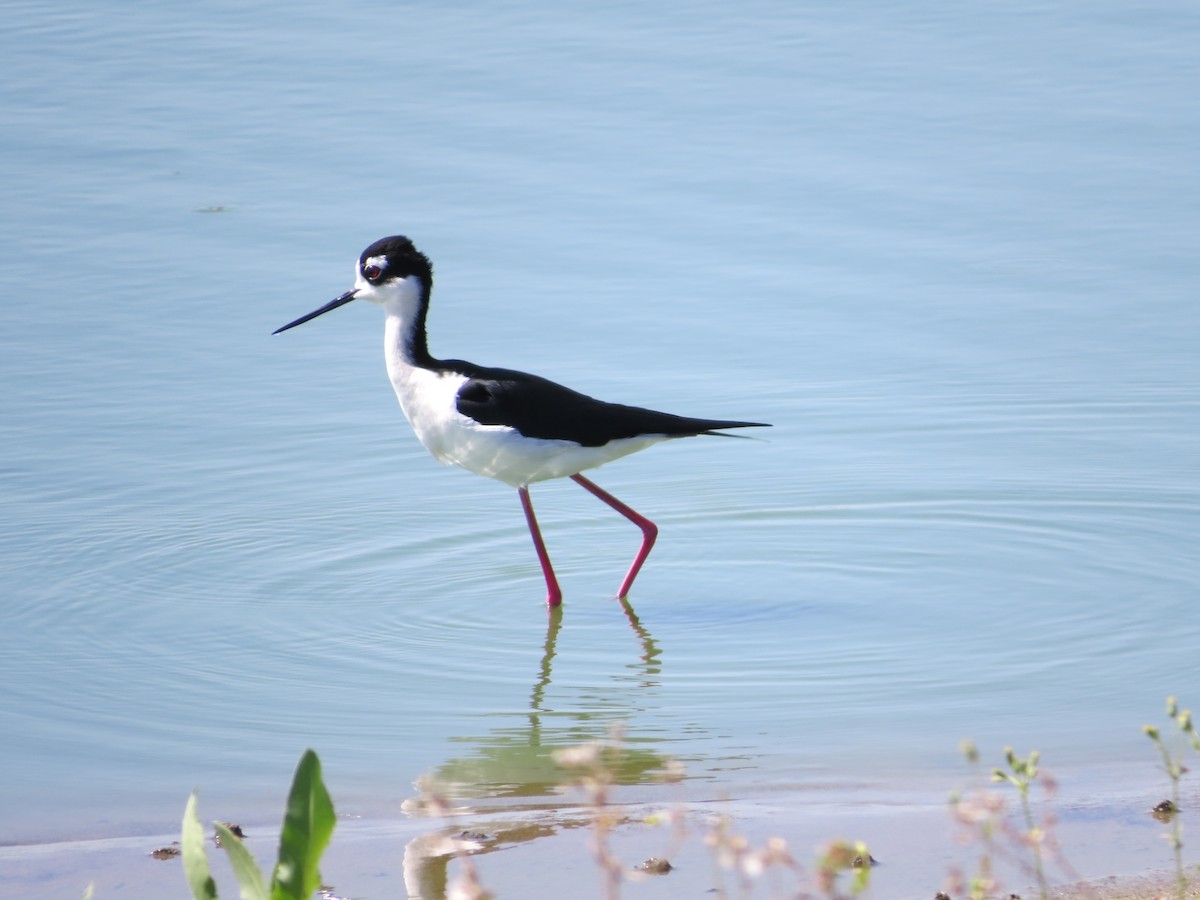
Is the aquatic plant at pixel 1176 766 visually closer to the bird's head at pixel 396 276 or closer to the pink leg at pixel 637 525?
the pink leg at pixel 637 525

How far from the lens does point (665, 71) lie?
14.2m

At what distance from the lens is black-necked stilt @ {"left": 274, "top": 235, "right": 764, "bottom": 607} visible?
6914 mm

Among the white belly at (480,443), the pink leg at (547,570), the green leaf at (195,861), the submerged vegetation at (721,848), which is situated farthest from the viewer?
the pink leg at (547,570)

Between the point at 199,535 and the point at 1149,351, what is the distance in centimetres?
483

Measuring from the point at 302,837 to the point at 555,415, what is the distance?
386 cm

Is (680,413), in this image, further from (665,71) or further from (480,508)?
(665,71)

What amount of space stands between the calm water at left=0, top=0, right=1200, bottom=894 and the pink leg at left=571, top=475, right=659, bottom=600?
0.45 ft

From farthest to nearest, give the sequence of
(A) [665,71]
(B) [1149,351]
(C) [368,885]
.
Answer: (A) [665,71], (B) [1149,351], (C) [368,885]

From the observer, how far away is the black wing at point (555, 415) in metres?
6.91

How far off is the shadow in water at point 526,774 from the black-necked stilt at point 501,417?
0.80 m

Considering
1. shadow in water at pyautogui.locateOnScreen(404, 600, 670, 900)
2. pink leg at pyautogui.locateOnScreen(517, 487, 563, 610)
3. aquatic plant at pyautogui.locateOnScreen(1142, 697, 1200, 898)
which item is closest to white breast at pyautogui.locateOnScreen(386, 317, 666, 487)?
pink leg at pyautogui.locateOnScreen(517, 487, 563, 610)

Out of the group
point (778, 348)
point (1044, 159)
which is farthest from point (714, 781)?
point (1044, 159)

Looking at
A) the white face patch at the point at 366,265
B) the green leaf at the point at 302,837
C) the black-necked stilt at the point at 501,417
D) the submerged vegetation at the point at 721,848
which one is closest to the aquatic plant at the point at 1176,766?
the submerged vegetation at the point at 721,848

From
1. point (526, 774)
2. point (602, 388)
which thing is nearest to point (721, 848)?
point (526, 774)
